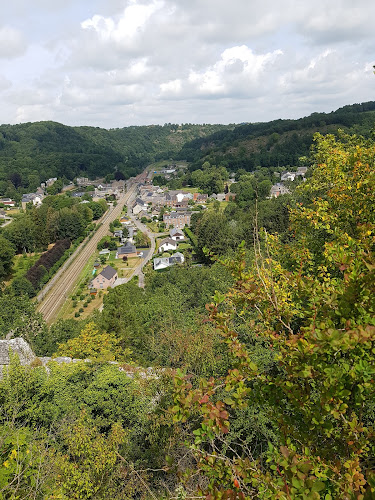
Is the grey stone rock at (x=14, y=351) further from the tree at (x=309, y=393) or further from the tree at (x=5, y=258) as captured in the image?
the tree at (x=5, y=258)

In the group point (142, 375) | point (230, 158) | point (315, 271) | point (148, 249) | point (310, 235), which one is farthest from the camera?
point (230, 158)

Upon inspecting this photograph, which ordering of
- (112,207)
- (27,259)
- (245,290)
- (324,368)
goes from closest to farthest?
(324,368) < (245,290) < (27,259) < (112,207)

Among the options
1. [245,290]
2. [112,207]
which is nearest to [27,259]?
[112,207]

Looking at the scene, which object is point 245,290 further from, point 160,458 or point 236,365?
point 160,458

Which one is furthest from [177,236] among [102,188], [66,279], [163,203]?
[102,188]

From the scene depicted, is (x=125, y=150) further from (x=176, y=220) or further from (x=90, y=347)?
(x=90, y=347)
